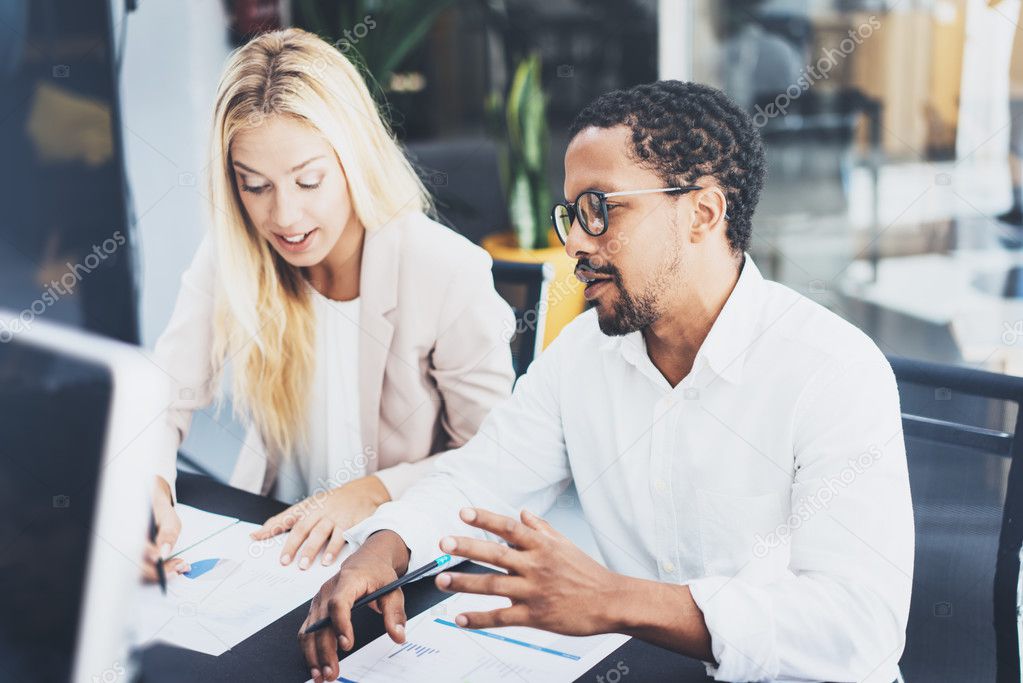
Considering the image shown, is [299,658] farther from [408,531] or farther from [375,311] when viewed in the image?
[375,311]

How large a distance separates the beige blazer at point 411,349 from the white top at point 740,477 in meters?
0.17

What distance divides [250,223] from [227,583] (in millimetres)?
583

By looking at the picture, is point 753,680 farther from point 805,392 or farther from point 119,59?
point 119,59

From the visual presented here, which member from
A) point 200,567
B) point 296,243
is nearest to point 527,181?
point 296,243

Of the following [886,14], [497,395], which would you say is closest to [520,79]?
[497,395]

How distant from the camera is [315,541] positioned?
1565 mm

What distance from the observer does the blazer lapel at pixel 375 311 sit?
1.72 metres

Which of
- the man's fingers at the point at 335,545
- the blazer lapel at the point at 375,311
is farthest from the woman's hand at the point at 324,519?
the blazer lapel at the point at 375,311

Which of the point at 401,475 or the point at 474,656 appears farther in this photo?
the point at 401,475

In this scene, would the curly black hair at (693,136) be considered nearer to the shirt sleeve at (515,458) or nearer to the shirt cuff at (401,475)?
the shirt sleeve at (515,458)

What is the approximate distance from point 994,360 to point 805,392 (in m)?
2.82

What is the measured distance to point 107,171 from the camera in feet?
4.98

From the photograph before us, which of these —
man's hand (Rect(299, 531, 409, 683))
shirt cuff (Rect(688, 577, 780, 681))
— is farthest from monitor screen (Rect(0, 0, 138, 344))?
shirt cuff (Rect(688, 577, 780, 681))

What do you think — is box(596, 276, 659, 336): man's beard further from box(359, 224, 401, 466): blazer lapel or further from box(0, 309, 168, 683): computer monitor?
box(0, 309, 168, 683): computer monitor
